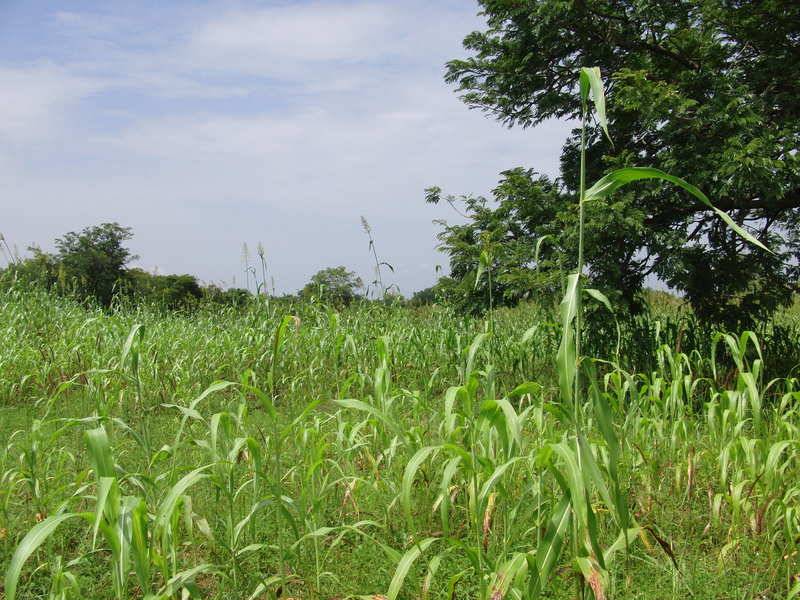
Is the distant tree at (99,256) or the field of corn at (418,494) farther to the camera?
the distant tree at (99,256)

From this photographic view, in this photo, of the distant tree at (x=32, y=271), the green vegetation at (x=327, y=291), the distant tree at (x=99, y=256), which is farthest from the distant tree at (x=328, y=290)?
the distant tree at (x=99, y=256)

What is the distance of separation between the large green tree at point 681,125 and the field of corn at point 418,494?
2.60ft

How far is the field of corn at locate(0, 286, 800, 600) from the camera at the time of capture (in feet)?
4.63

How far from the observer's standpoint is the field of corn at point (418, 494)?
1410mm

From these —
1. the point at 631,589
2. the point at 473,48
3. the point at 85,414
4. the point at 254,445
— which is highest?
the point at 473,48

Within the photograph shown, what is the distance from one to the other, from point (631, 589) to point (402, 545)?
893 mm

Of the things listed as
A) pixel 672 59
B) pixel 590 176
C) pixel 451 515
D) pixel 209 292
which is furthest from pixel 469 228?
pixel 209 292

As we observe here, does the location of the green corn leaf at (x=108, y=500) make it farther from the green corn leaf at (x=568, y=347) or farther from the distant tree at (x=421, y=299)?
the distant tree at (x=421, y=299)

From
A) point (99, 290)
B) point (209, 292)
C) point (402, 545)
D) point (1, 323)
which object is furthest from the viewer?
point (99, 290)

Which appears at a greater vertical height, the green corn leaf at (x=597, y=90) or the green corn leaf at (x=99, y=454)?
the green corn leaf at (x=597, y=90)

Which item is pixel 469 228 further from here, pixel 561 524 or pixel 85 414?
pixel 561 524

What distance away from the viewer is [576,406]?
1.25 m

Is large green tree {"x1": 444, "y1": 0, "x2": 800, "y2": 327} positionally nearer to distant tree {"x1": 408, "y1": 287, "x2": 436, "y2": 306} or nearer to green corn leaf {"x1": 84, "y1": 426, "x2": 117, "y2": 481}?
green corn leaf {"x1": 84, "y1": 426, "x2": 117, "y2": 481}

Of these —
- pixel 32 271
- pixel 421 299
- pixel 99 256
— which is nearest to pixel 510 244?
pixel 421 299
